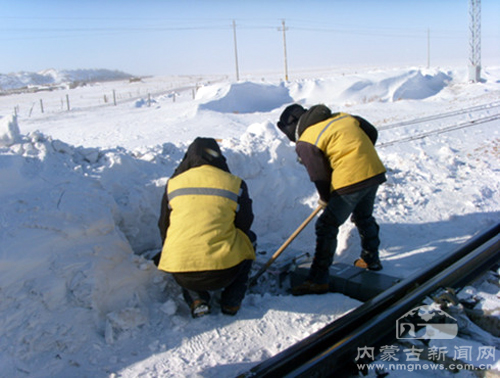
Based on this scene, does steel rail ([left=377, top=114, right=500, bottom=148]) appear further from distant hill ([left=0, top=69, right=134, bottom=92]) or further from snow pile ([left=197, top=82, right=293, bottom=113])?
distant hill ([left=0, top=69, right=134, bottom=92])

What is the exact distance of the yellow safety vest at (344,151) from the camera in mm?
3998

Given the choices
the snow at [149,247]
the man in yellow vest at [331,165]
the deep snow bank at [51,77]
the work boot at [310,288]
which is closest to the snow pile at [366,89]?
the snow at [149,247]

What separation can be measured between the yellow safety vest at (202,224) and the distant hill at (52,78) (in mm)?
71109

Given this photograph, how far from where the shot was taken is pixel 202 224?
3420 millimetres

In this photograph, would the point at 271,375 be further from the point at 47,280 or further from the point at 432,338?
the point at 47,280

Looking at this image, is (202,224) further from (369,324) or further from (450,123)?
(450,123)

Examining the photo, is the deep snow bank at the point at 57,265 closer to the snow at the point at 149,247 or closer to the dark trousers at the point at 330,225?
the snow at the point at 149,247

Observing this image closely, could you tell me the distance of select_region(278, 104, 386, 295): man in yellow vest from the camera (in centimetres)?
401

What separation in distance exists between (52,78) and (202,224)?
330 ft

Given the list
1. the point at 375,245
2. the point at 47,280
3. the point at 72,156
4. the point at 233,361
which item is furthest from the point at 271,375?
the point at 72,156

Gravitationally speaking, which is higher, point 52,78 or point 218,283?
point 52,78

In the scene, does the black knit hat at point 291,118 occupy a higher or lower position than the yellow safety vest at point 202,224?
higher

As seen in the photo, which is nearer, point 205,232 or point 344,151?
point 205,232

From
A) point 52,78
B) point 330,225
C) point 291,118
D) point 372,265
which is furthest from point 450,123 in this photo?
point 52,78
